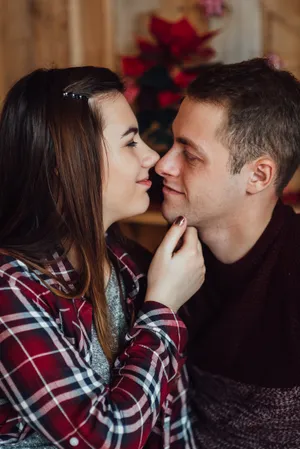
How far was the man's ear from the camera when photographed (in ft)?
4.70

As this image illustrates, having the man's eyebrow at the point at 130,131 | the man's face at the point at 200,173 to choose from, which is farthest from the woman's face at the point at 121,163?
the man's face at the point at 200,173

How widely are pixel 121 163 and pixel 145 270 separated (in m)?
0.31

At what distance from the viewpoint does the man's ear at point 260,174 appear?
4.70 ft

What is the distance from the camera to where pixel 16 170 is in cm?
127

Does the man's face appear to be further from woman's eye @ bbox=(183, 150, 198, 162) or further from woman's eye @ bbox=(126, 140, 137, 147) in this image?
woman's eye @ bbox=(126, 140, 137, 147)

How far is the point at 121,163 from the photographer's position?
51.5 inches

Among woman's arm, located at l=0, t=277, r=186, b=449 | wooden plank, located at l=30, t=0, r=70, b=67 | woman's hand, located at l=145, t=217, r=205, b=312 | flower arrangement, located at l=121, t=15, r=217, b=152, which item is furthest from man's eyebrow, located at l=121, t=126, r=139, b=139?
wooden plank, located at l=30, t=0, r=70, b=67

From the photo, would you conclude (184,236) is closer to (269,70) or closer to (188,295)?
(188,295)

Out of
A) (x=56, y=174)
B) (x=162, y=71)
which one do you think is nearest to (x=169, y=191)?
(x=56, y=174)

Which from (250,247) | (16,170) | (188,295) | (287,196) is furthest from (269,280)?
(287,196)

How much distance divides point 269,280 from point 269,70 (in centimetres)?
48

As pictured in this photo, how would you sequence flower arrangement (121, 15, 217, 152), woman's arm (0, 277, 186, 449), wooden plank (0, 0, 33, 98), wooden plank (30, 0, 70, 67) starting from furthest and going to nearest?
wooden plank (0, 0, 33, 98), wooden plank (30, 0, 70, 67), flower arrangement (121, 15, 217, 152), woman's arm (0, 277, 186, 449)

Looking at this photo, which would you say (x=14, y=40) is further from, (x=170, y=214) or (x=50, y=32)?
(x=170, y=214)

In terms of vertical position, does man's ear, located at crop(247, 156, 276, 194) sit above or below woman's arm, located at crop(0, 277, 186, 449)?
above
